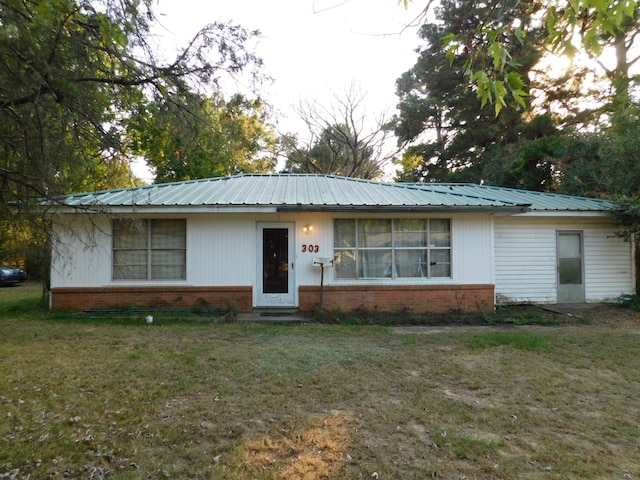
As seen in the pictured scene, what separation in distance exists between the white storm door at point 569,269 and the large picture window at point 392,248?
393cm

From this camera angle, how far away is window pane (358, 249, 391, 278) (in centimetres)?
948

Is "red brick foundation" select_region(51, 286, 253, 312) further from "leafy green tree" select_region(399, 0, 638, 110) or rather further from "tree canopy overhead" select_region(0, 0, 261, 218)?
"leafy green tree" select_region(399, 0, 638, 110)

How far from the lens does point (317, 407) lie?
3.98 metres

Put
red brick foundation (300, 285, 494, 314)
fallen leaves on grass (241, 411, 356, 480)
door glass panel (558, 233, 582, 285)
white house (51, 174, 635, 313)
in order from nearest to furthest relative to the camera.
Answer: fallen leaves on grass (241, 411, 356, 480) → white house (51, 174, 635, 313) → red brick foundation (300, 285, 494, 314) → door glass panel (558, 233, 582, 285)

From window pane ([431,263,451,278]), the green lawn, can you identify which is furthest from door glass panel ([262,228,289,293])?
window pane ([431,263,451,278])

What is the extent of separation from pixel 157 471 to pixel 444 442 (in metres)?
2.35

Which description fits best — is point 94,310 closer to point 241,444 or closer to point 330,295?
point 330,295

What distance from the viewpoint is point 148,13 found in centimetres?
416

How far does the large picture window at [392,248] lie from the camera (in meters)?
9.46

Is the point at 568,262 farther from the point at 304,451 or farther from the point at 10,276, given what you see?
the point at 10,276

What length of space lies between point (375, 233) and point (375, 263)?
0.76m

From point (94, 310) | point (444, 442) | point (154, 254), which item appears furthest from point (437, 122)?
point (444, 442)

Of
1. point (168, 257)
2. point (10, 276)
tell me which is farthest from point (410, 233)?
point (10, 276)

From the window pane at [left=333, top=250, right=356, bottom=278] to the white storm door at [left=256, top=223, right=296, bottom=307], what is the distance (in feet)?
3.70
